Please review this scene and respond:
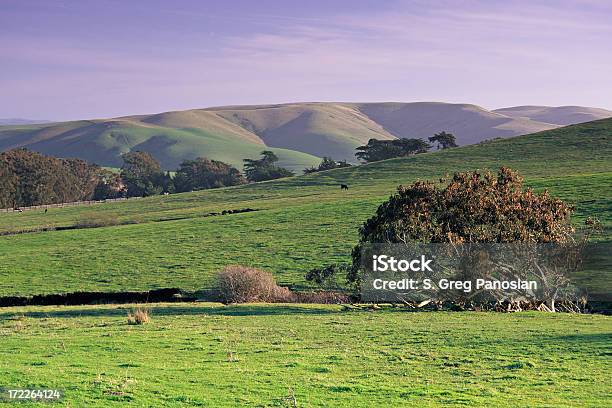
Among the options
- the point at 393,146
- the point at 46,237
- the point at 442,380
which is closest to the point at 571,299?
the point at 442,380

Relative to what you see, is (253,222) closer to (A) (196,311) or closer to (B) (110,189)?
(A) (196,311)

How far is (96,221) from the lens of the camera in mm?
77188

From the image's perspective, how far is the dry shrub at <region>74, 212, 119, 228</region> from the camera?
7494 cm

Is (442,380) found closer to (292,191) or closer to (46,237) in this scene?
(46,237)

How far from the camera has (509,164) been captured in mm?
91188

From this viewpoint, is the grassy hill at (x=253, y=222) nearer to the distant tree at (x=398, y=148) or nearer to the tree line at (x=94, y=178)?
the distant tree at (x=398, y=148)

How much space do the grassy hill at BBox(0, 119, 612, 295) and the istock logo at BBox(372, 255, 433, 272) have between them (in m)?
6.89

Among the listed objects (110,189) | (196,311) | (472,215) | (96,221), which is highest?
(472,215)

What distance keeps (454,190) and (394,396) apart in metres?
20.9

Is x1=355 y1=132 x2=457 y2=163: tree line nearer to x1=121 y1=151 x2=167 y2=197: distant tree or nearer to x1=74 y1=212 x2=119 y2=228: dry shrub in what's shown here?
Answer: x1=121 y1=151 x2=167 y2=197: distant tree

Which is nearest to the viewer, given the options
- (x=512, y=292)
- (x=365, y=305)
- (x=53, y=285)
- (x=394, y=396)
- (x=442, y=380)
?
(x=394, y=396)
